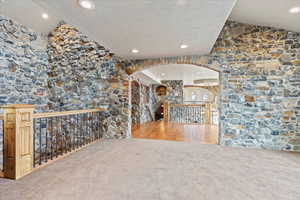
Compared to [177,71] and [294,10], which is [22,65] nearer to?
[177,71]

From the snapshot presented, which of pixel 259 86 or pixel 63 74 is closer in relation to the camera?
pixel 259 86

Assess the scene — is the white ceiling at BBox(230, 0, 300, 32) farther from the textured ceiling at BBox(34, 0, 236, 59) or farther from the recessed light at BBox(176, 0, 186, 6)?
the recessed light at BBox(176, 0, 186, 6)

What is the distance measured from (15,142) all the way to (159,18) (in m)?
2.88

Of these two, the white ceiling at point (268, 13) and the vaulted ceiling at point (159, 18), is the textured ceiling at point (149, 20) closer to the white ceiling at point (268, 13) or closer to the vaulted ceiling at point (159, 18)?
the vaulted ceiling at point (159, 18)

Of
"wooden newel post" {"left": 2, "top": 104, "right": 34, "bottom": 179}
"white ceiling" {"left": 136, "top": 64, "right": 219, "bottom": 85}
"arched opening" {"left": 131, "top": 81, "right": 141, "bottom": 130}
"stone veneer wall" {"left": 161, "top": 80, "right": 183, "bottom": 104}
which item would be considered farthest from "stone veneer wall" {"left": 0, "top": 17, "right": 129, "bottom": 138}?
"stone veneer wall" {"left": 161, "top": 80, "right": 183, "bottom": 104}

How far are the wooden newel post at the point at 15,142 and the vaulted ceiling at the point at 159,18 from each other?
161cm

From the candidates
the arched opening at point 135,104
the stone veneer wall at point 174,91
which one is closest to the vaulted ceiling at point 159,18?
the arched opening at point 135,104

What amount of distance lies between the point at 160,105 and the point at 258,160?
7.13 meters

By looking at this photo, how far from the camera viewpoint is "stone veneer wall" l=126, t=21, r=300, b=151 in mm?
3203

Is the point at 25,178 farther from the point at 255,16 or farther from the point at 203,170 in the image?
the point at 255,16

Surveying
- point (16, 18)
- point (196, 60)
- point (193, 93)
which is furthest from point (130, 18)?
point (193, 93)

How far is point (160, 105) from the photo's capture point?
31.6 ft

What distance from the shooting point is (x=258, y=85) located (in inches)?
133

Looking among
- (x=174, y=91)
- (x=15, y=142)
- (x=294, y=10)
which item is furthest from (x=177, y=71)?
(x=15, y=142)
